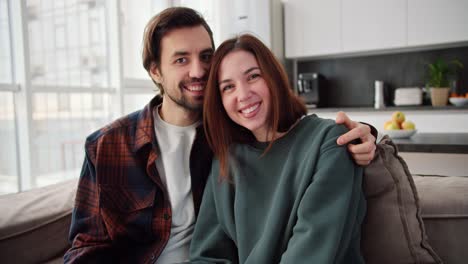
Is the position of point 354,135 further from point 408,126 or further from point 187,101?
point 408,126

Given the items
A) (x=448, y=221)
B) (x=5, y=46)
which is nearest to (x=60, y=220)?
(x=448, y=221)

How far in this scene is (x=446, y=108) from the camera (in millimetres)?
3488

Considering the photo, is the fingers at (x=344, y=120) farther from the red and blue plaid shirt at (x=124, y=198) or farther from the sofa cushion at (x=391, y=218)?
the red and blue plaid shirt at (x=124, y=198)

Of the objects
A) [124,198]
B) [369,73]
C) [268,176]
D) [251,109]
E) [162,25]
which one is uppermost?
[162,25]

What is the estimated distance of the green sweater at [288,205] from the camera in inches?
35.8

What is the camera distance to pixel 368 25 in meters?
3.99

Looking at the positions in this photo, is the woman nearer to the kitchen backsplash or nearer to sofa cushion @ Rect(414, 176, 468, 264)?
sofa cushion @ Rect(414, 176, 468, 264)

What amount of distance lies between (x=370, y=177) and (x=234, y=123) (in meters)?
0.51

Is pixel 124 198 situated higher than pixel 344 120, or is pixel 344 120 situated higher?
pixel 344 120

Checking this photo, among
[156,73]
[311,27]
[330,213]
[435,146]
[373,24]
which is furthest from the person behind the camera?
[311,27]

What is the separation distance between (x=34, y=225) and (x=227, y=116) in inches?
31.1

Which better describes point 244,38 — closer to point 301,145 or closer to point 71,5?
point 301,145

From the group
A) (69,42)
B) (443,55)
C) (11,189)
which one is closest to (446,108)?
(443,55)

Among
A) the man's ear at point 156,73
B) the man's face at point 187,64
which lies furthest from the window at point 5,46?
the man's face at point 187,64
